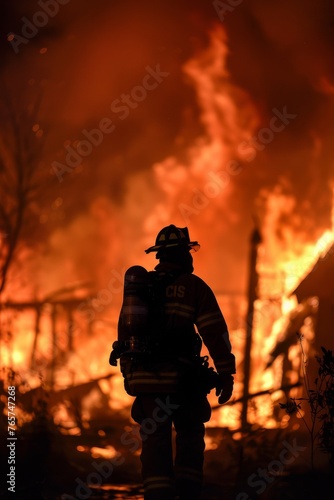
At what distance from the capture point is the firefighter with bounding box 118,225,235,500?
611 centimetres

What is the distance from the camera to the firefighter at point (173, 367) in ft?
20.0

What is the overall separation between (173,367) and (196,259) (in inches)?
391

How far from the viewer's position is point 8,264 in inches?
616

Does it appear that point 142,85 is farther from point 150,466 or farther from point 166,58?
point 150,466

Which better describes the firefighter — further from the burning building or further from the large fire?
the burning building

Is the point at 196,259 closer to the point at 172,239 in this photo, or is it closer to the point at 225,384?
the point at 172,239

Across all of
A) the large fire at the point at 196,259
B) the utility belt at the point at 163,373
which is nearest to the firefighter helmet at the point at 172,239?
the utility belt at the point at 163,373

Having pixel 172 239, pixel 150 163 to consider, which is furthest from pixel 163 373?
pixel 150 163

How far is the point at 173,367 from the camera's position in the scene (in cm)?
621

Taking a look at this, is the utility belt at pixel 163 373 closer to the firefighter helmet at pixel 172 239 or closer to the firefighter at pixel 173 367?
the firefighter at pixel 173 367

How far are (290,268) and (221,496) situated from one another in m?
7.11

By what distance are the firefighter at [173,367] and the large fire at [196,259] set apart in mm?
7724

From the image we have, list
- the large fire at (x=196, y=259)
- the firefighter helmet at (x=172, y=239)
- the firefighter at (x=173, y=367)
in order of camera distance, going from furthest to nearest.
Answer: the large fire at (x=196, y=259)
the firefighter helmet at (x=172, y=239)
the firefighter at (x=173, y=367)

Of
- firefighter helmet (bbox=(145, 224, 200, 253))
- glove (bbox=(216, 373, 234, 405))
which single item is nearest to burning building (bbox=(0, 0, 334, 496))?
firefighter helmet (bbox=(145, 224, 200, 253))
